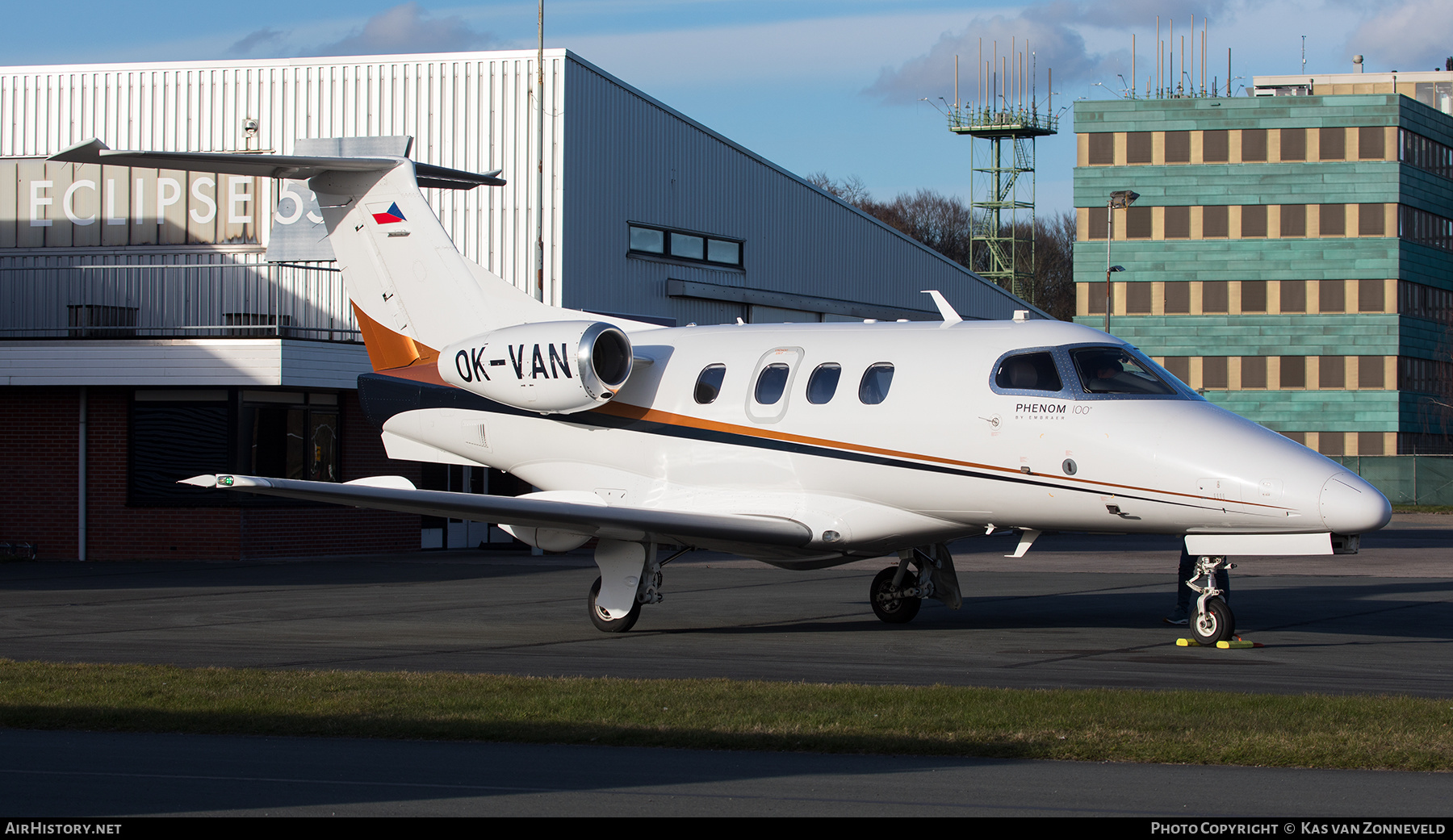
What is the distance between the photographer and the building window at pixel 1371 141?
73.2 m

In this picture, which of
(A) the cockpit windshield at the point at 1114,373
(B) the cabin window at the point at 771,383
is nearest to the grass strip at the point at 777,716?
(A) the cockpit windshield at the point at 1114,373

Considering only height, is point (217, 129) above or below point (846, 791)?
above

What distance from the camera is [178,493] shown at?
1114 inches

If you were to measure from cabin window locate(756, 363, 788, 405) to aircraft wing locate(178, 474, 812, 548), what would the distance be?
1.49m

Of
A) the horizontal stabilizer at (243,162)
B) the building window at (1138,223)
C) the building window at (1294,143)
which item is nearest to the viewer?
the horizontal stabilizer at (243,162)

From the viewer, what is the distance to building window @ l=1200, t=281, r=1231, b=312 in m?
75.4

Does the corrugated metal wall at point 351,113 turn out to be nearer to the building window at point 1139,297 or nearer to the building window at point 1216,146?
the building window at point 1139,297

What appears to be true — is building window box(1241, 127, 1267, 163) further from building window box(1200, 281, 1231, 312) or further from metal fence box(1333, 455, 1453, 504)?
metal fence box(1333, 455, 1453, 504)

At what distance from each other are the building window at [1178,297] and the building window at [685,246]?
152 ft

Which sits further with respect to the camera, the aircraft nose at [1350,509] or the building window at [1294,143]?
the building window at [1294,143]

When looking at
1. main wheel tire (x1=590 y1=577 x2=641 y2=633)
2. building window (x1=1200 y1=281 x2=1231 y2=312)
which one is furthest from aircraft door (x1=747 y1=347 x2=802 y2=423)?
building window (x1=1200 y1=281 x2=1231 y2=312)

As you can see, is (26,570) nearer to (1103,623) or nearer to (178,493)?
(178,493)

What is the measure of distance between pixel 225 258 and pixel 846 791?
2742cm
